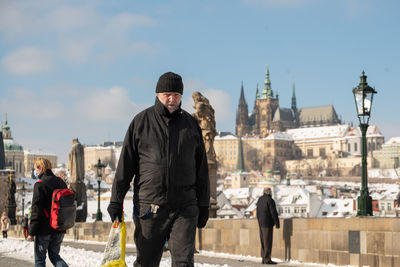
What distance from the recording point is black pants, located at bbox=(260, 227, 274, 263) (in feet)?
34.9

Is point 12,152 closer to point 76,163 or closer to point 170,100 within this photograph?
point 76,163

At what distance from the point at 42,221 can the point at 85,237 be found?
14219 millimetres

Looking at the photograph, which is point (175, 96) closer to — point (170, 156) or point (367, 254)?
point (170, 156)

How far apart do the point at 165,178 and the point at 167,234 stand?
1.33 ft

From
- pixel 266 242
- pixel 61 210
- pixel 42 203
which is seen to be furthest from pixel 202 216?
pixel 266 242

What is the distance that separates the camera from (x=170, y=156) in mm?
4887

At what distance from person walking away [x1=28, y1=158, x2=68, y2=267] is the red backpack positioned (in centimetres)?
7

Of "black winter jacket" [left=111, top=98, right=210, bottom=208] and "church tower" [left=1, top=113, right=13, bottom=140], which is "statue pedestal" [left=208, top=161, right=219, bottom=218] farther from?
"church tower" [left=1, top=113, right=13, bottom=140]

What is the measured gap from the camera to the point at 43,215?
6.65m

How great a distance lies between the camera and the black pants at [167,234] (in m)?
4.80

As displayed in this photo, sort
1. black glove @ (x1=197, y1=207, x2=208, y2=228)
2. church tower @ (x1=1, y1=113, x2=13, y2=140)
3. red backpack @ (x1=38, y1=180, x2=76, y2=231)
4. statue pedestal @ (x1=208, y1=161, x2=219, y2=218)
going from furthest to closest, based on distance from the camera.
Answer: church tower @ (x1=1, y1=113, x2=13, y2=140) → statue pedestal @ (x1=208, y1=161, x2=219, y2=218) → red backpack @ (x1=38, y1=180, x2=76, y2=231) → black glove @ (x1=197, y1=207, x2=208, y2=228)

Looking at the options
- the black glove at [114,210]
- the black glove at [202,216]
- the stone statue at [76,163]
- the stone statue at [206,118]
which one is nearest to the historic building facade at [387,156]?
the stone statue at [76,163]

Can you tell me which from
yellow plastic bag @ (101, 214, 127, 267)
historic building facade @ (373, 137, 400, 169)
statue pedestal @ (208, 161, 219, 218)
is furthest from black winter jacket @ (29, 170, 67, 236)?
historic building facade @ (373, 137, 400, 169)

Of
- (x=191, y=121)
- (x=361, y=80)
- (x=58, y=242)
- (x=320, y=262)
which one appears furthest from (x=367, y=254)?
(x=191, y=121)
